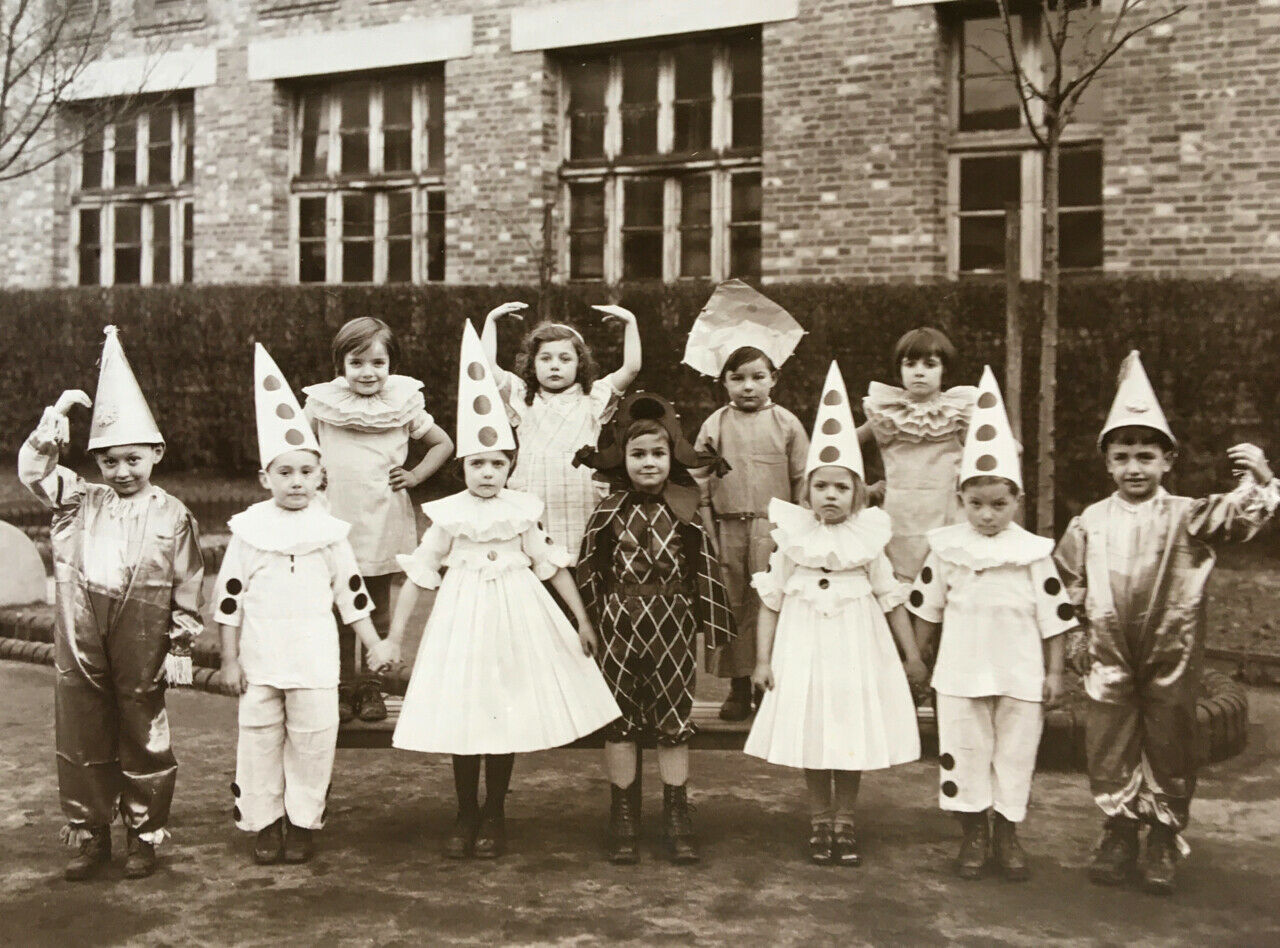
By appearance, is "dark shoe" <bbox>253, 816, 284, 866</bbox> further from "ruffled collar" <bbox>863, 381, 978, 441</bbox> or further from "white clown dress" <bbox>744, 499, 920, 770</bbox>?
"ruffled collar" <bbox>863, 381, 978, 441</bbox>

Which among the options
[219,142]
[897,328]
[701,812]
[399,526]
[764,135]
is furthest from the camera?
[219,142]

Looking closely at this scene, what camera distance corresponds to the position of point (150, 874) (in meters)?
4.89

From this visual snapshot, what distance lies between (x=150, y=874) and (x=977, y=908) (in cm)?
266

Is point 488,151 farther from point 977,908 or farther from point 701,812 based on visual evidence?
point 977,908

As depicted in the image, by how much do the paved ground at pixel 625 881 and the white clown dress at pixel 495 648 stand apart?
1.45 feet

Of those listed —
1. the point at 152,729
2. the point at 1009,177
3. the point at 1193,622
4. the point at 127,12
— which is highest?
the point at 127,12

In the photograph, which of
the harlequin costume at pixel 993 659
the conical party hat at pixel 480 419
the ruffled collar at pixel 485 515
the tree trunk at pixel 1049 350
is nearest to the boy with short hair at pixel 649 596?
the ruffled collar at pixel 485 515

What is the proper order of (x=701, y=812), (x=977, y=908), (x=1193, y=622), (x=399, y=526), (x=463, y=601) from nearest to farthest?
1. (x=977, y=908)
2. (x=1193, y=622)
3. (x=463, y=601)
4. (x=701, y=812)
5. (x=399, y=526)

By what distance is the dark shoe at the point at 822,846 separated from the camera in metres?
4.95

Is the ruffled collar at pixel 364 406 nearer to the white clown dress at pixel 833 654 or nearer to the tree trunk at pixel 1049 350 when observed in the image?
the white clown dress at pixel 833 654

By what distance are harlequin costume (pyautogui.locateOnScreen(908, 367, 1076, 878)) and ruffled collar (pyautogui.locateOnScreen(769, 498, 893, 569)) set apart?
0.24m

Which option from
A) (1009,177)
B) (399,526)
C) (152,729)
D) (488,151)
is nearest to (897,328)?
(1009,177)

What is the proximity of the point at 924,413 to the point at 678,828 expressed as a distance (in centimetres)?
198

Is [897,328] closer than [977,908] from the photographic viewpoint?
No
